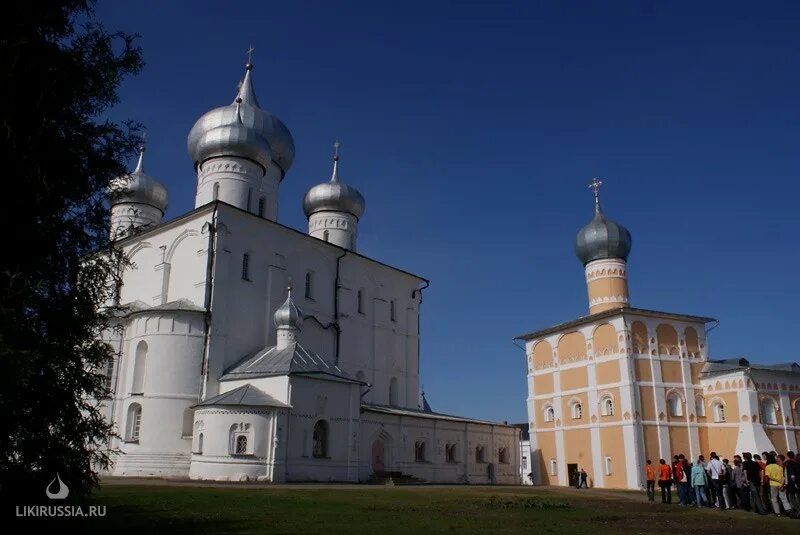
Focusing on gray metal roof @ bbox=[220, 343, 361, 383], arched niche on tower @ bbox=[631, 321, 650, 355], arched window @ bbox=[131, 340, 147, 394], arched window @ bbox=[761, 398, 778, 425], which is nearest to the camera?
gray metal roof @ bbox=[220, 343, 361, 383]

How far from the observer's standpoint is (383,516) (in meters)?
11.8

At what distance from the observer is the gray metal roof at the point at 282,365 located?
82.9 ft

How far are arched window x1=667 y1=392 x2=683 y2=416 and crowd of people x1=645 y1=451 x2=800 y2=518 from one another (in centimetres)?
1322

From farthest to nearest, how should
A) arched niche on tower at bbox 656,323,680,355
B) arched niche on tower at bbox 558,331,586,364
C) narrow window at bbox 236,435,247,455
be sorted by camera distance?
arched niche on tower at bbox 558,331,586,364 < arched niche on tower at bbox 656,323,680,355 < narrow window at bbox 236,435,247,455

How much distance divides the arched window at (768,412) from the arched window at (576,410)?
305 inches

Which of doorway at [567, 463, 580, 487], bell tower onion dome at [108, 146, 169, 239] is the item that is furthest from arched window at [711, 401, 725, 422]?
bell tower onion dome at [108, 146, 169, 239]

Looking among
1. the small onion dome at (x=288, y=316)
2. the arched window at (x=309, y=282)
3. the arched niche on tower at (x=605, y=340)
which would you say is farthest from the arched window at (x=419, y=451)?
the arched niche on tower at (x=605, y=340)

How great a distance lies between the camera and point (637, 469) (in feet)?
94.2

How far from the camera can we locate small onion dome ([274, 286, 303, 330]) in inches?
1091

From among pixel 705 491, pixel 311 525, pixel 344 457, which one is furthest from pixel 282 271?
pixel 311 525

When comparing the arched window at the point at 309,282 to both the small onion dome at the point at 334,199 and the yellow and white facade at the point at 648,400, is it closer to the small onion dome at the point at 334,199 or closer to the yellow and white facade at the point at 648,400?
the small onion dome at the point at 334,199

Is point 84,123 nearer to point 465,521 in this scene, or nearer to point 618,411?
point 465,521

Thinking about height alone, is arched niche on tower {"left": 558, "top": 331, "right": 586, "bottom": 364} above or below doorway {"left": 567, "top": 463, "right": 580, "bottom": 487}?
above

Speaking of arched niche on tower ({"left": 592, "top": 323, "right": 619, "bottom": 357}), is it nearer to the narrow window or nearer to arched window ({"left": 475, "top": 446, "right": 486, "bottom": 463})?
arched window ({"left": 475, "top": 446, "right": 486, "bottom": 463})
